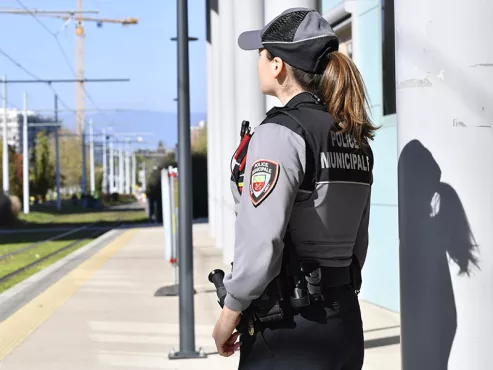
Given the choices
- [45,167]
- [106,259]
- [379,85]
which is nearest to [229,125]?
[106,259]

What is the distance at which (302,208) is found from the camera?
8.37 feet

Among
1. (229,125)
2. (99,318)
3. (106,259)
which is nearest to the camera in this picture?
(99,318)

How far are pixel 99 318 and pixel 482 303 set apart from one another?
6926mm

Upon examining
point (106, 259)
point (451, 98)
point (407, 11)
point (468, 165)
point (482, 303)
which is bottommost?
point (106, 259)

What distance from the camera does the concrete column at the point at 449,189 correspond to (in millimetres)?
3072

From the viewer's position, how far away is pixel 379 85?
9930 millimetres

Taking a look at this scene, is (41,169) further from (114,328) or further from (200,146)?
(114,328)

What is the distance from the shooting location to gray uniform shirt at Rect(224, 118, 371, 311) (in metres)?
2.45

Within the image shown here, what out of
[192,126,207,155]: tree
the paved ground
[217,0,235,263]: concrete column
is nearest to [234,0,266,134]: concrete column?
the paved ground

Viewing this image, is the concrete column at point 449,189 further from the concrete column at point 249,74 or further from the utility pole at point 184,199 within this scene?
the concrete column at point 249,74

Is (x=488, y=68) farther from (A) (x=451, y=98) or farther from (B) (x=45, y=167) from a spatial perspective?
(B) (x=45, y=167)

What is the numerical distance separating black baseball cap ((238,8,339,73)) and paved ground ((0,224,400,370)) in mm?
4271

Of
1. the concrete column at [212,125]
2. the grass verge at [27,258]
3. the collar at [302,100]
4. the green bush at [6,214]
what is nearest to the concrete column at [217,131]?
the concrete column at [212,125]

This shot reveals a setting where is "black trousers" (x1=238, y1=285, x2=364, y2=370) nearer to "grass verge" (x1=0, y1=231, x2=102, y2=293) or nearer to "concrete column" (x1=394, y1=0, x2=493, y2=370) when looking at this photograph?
"concrete column" (x1=394, y1=0, x2=493, y2=370)
